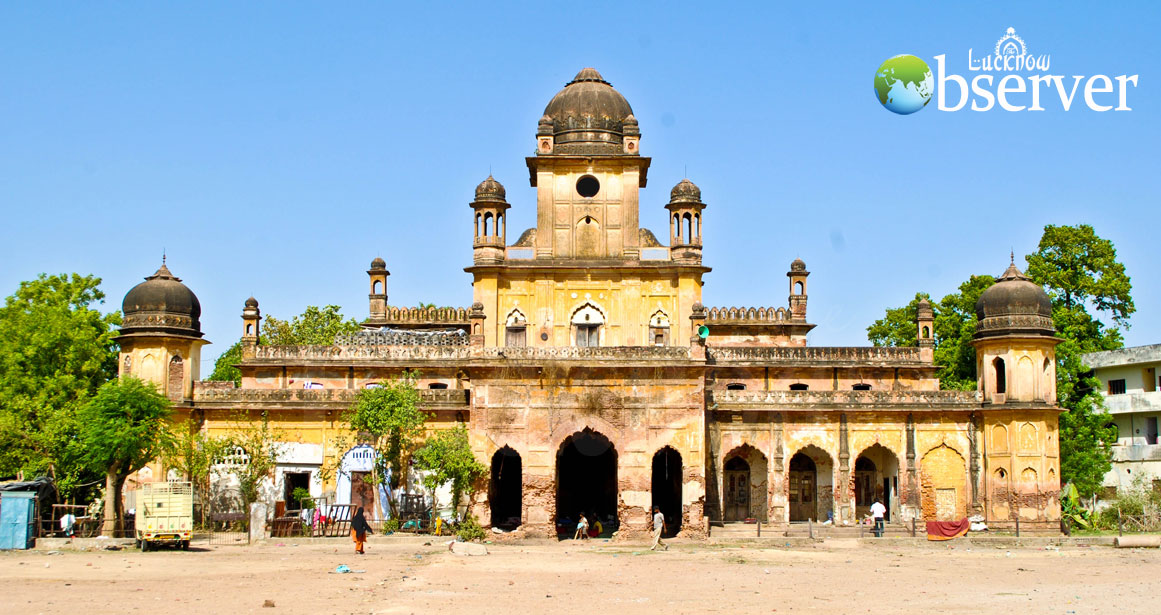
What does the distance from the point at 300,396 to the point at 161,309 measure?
4.92 metres

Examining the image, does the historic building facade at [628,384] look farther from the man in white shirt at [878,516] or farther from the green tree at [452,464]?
the man in white shirt at [878,516]

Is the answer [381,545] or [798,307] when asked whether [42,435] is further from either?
[798,307]

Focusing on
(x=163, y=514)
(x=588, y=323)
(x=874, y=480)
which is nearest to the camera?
(x=163, y=514)

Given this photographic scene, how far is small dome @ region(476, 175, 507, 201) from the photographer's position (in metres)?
39.9

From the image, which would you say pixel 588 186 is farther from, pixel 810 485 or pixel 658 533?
pixel 658 533

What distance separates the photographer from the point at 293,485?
36750 mm

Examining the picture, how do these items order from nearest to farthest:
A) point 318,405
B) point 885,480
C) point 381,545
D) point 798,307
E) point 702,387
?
point 381,545, point 702,387, point 318,405, point 885,480, point 798,307

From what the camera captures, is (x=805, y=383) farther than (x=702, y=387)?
Yes

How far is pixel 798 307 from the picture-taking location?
43500 mm

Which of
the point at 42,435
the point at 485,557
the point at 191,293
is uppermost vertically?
the point at 191,293

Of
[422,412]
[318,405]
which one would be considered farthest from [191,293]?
[422,412]

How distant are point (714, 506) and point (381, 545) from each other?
36.0 feet

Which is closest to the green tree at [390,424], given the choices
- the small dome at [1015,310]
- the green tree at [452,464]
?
the green tree at [452,464]

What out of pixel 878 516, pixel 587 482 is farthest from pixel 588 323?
pixel 878 516
